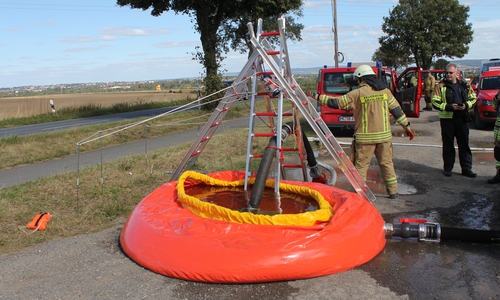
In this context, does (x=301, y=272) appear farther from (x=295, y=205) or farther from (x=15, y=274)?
(x=15, y=274)

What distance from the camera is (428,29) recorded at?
140 ft

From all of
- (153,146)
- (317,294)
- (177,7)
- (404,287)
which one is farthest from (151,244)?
(177,7)

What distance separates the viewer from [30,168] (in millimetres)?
11219

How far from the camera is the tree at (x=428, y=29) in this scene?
1645 inches

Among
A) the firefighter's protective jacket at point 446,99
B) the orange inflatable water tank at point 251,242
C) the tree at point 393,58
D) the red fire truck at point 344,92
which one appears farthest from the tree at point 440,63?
the orange inflatable water tank at point 251,242

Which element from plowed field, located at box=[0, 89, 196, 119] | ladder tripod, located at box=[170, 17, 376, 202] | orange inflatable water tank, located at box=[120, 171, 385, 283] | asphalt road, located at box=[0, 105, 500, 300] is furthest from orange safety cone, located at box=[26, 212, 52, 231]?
plowed field, located at box=[0, 89, 196, 119]

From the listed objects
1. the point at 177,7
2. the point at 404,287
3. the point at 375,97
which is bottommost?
the point at 404,287

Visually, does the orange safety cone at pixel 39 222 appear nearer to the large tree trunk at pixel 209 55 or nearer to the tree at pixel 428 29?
the large tree trunk at pixel 209 55

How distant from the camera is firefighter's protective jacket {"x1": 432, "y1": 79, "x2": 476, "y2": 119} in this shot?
8.21 metres

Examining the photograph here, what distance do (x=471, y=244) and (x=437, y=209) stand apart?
1.44 metres

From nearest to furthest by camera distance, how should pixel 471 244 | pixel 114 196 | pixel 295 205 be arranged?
pixel 471 244 < pixel 295 205 < pixel 114 196

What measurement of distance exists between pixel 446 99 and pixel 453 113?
282 mm

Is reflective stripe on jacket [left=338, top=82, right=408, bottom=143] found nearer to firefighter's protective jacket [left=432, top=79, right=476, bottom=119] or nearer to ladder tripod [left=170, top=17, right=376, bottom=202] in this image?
ladder tripod [left=170, top=17, right=376, bottom=202]

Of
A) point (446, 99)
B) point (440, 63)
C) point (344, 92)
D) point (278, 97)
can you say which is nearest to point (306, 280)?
point (278, 97)
